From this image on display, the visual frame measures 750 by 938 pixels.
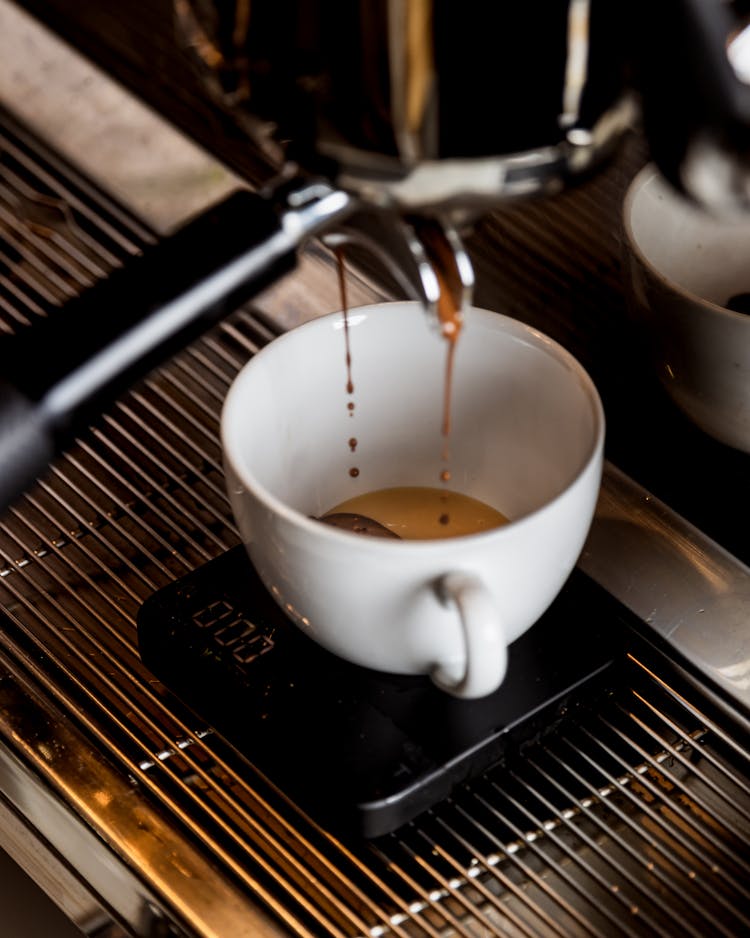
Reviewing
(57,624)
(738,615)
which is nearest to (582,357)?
(738,615)

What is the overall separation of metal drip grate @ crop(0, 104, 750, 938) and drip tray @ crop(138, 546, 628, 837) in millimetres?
11

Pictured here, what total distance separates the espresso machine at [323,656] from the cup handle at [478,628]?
0.13ft

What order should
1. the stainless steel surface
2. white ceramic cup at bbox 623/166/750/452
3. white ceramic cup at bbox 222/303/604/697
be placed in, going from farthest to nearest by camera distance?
white ceramic cup at bbox 623/166/750/452
white ceramic cup at bbox 222/303/604/697
the stainless steel surface

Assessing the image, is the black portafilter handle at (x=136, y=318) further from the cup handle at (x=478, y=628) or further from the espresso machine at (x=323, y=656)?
the cup handle at (x=478, y=628)

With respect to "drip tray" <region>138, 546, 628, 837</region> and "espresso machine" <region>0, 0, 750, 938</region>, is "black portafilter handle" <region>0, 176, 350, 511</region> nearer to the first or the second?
"espresso machine" <region>0, 0, 750, 938</region>

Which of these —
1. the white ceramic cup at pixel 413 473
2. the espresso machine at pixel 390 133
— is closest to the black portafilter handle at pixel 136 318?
the espresso machine at pixel 390 133

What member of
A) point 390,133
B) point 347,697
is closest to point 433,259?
point 390,133

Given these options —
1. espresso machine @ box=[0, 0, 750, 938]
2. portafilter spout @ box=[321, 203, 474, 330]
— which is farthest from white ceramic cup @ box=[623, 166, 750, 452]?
portafilter spout @ box=[321, 203, 474, 330]

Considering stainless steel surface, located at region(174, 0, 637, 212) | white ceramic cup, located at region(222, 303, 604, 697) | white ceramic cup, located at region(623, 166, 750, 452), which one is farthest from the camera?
white ceramic cup, located at region(623, 166, 750, 452)

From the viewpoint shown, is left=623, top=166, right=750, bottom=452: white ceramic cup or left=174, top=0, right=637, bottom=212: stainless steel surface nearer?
left=174, top=0, right=637, bottom=212: stainless steel surface

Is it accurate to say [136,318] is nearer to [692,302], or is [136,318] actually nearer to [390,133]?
[390,133]

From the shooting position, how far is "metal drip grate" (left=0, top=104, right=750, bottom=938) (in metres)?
0.44

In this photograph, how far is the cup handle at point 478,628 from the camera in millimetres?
423

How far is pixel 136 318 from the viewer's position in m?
0.35
